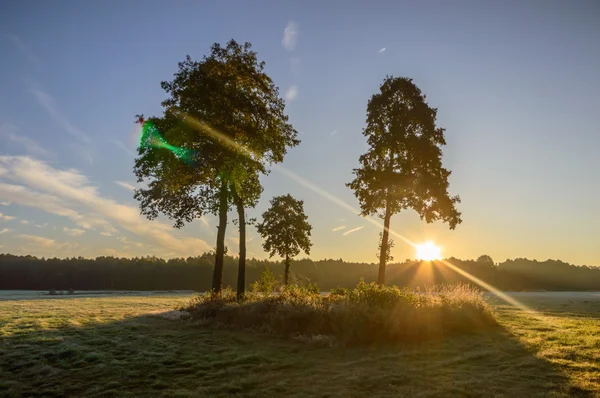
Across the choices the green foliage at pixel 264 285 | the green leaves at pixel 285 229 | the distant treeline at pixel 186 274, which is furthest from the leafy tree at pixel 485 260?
the green foliage at pixel 264 285

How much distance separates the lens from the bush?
40.9ft

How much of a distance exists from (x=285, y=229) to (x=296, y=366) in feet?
112

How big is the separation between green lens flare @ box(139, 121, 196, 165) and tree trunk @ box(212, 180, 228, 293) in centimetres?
283

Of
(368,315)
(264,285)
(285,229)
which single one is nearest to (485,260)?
(285,229)

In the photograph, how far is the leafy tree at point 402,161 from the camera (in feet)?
82.8

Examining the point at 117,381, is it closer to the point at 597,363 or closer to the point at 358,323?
the point at 358,323

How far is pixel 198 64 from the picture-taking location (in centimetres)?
2481

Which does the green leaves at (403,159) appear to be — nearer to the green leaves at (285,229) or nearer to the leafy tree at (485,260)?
the green leaves at (285,229)

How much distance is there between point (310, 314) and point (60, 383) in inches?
312

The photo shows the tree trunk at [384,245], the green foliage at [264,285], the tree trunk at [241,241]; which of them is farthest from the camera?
the tree trunk at [384,245]

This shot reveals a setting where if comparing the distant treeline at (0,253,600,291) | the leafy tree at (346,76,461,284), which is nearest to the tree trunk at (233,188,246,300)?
the leafy tree at (346,76,461,284)

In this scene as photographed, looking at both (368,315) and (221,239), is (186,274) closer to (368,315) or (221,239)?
(221,239)

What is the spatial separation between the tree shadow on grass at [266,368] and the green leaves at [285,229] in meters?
30.0

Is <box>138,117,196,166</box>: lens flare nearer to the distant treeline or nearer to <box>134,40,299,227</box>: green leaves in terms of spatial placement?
<box>134,40,299,227</box>: green leaves
